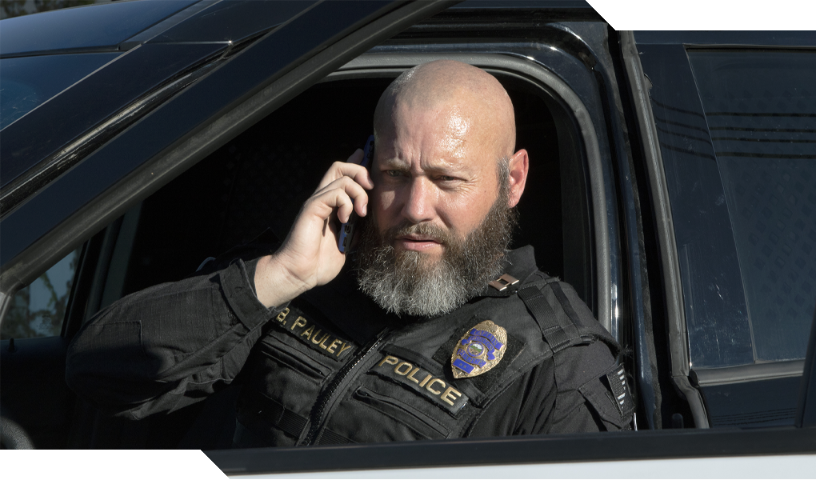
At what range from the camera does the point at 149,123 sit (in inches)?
40.8

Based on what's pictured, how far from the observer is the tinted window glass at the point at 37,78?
1271 millimetres

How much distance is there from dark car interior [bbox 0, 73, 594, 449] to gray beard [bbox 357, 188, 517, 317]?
0.40m

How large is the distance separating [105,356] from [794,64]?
1.72m

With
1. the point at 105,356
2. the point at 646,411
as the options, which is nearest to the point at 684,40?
the point at 646,411

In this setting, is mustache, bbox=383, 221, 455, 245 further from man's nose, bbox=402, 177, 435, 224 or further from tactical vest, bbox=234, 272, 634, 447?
tactical vest, bbox=234, 272, 634, 447

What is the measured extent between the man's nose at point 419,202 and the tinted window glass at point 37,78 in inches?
29.7

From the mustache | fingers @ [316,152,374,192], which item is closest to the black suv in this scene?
fingers @ [316,152,374,192]

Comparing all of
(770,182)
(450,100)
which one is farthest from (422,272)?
(770,182)

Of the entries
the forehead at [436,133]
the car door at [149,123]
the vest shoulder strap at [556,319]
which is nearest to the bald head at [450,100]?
the forehead at [436,133]

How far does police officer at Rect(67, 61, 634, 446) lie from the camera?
63.5 inches

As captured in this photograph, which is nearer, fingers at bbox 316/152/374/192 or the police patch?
the police patch

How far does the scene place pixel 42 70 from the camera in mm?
1394

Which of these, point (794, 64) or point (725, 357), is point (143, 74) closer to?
point (725, 357)

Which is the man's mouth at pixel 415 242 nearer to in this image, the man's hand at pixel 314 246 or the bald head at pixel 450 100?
the man's hand at pixel 314 246
